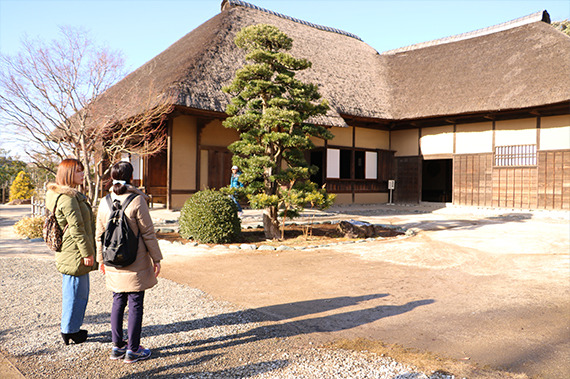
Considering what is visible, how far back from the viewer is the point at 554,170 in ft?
42.5

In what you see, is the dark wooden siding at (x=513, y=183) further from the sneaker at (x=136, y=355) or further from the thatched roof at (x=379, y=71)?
the sneaker at (x=136, y=355)

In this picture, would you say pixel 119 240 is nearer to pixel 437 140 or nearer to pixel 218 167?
pixel 218 167

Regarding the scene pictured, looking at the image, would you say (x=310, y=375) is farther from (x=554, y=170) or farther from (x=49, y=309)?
(x=554, y=170)

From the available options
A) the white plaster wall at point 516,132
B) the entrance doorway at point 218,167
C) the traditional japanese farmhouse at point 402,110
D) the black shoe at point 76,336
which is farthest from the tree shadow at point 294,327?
the white plaster wall at point 516,132

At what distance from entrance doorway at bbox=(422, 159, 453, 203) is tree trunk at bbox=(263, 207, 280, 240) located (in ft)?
49.2

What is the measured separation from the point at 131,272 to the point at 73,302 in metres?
0.60

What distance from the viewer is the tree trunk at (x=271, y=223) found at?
25.6ft

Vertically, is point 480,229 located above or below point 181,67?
below

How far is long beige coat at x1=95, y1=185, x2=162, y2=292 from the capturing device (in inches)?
107

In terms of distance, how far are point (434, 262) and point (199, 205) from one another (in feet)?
12.9

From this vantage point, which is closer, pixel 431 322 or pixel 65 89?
pixel 431 322

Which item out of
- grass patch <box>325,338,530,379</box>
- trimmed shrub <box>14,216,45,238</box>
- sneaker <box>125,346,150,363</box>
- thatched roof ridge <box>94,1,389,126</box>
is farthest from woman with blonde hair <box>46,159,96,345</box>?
thatched roof ridge <box>94,1,389,126</box>

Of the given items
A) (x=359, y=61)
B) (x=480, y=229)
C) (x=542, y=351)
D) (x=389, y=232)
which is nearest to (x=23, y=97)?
(x=389, y=232)

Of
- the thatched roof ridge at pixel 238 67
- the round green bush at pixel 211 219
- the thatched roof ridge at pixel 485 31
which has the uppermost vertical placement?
the thatched roof ridge at pixel 485 31
